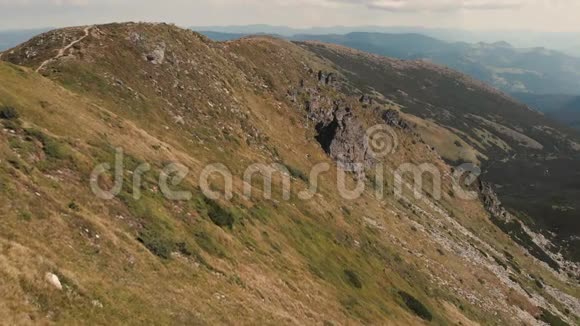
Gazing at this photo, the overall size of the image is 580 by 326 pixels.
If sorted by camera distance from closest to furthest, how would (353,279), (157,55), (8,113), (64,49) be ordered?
(8,113) → (353,279) → (64,49) → (157,55)

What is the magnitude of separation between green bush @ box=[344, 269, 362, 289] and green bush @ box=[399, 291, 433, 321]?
29.1 feet

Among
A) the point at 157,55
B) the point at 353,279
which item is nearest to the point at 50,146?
the point at 353,279

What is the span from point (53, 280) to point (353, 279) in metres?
40.4

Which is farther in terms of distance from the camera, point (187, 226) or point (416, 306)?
point (416, 306)

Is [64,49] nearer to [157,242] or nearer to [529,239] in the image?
[157,242]

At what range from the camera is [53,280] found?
2066cm

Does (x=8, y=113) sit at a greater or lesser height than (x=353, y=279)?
greater

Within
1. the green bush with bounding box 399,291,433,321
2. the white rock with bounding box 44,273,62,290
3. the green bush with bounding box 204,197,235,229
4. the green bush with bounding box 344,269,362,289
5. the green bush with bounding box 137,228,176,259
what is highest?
the white rock with bounding box 44,273,62,290

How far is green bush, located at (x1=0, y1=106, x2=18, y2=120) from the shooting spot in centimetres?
3488

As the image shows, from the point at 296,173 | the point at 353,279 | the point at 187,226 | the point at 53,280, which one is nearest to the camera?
the point at 53,280

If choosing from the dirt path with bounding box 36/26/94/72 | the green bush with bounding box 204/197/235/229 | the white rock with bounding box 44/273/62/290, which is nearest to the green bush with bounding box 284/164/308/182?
the green bush with bounding box 204/197/235/229

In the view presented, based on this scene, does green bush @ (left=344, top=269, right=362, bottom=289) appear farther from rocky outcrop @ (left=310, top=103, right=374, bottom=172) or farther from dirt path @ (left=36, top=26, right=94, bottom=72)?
rocky outcrop @ (left=310, top=103, right=374, bottom=172)

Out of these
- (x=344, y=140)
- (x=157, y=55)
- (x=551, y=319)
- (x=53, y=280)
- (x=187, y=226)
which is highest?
(x=157, y=55)

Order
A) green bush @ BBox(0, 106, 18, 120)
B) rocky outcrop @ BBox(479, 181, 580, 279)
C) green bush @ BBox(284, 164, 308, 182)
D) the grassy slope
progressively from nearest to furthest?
the grassy slope → green bush @ BBox(0, 106, 18, 120) → green bush @ BBox(284, 164, 308, 182) → rocky outcrop @ BBox(479, 181, 580, 279)
